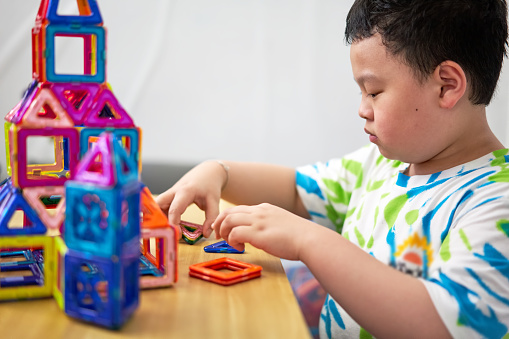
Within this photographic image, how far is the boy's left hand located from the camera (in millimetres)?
603

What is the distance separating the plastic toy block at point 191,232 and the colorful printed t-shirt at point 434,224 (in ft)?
0.77

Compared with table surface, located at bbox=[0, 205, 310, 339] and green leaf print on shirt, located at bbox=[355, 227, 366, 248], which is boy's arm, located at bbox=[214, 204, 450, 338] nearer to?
table surface, located at bbox=[0, 205, 310, 339]

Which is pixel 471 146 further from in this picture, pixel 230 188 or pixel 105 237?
pixel 105 237

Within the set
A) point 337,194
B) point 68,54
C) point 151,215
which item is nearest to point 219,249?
point 151,215

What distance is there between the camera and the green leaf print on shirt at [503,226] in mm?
603

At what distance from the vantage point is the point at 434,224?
717 mm

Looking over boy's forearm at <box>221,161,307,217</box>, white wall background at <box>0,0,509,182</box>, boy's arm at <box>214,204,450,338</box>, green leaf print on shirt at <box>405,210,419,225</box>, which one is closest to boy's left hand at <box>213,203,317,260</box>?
boy's arm at <box>214,204,450,338</box>

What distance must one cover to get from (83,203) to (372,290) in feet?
1.01

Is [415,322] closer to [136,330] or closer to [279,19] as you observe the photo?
[136,330]

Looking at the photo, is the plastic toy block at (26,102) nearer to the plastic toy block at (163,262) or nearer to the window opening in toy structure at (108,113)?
the window opening in toy structure at (108,113)

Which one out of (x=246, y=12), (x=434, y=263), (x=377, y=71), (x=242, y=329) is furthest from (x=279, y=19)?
(x=242, y=329)

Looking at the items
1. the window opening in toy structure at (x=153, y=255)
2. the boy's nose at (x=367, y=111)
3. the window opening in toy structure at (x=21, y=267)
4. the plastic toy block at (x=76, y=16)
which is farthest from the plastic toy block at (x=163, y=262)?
the boy's nose at (x=367, y=111)

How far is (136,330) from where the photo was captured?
1.42ft

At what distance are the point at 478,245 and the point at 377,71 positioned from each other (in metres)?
0.28
